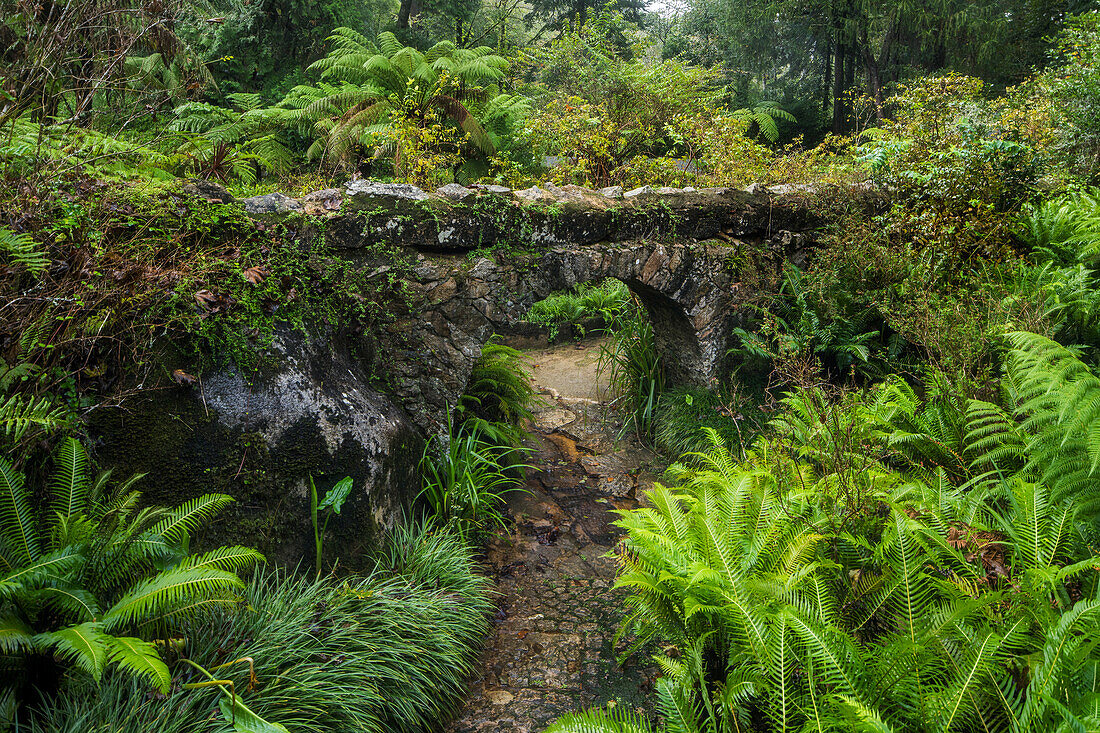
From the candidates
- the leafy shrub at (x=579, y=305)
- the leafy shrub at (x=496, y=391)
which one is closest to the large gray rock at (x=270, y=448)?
the leafy shrub at (x=496, y=391)

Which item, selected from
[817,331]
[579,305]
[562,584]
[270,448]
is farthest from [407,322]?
[579,305]

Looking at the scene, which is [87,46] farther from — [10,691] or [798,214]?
[798,214]

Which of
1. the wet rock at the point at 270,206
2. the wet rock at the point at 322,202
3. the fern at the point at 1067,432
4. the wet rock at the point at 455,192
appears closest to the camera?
the fern at the point at 1067,432

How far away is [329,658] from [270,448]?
1241 mm

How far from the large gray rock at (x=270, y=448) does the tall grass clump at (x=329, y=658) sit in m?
0.29

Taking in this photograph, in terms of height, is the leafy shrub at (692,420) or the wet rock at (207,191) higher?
the wet rock at (207,191)

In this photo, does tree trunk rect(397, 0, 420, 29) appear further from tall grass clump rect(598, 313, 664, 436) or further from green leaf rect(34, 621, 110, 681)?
green leaf rect(34, 621, 110, 681)

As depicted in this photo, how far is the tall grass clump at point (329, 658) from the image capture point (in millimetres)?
2371

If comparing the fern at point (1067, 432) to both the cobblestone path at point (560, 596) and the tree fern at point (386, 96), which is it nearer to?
the cobblestone path at point (560, 596)

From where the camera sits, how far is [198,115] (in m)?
9.73

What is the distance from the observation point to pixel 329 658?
118 inches

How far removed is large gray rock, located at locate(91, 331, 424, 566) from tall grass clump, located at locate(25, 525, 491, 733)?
29 cm

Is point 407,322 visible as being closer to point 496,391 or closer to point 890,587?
point 496,391

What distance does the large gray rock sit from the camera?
3.29m
